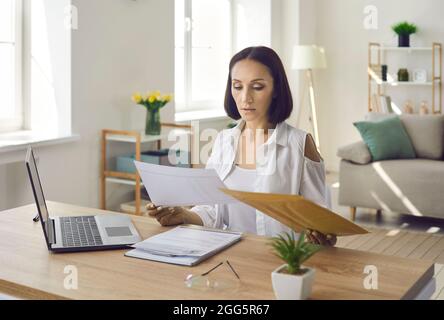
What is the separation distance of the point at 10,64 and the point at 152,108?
103cm

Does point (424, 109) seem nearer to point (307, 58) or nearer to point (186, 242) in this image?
point (307, 58)

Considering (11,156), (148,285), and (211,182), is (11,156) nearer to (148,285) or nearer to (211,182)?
(211,182)

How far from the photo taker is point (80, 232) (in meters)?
2.00

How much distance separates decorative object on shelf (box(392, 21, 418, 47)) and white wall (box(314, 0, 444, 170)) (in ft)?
0.77

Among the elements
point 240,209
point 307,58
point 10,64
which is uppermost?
point 307,58

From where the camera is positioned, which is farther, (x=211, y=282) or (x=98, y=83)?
(x=98, y=83)

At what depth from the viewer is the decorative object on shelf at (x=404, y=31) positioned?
690 centimetres

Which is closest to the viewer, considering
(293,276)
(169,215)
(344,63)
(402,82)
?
(293,276)

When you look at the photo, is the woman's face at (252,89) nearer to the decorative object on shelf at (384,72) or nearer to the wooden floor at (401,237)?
the wooden floor at (401,237)

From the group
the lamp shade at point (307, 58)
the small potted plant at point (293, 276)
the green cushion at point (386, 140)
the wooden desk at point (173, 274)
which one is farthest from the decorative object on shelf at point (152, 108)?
the small potted plant at point (293, 276)

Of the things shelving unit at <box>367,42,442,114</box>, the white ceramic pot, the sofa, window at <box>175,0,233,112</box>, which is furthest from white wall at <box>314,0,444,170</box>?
the white ceramic pot

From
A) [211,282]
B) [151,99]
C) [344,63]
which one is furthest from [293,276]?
[344,63]

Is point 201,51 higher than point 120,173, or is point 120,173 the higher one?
point 201,51

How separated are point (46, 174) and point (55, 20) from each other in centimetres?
104
